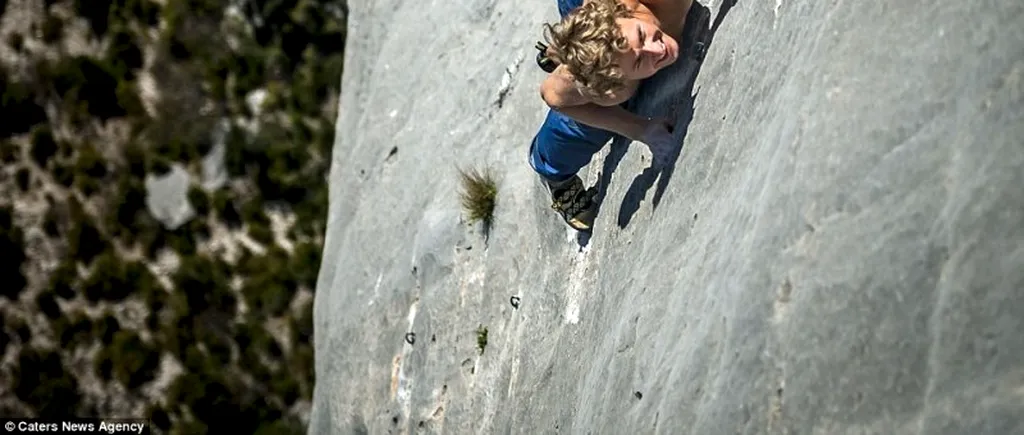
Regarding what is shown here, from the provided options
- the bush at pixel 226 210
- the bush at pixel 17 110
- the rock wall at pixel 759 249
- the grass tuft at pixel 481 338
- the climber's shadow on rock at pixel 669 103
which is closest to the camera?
the rock wall at pixel 759 249

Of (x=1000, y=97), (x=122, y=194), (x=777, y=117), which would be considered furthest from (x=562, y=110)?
(x=122, y=194)

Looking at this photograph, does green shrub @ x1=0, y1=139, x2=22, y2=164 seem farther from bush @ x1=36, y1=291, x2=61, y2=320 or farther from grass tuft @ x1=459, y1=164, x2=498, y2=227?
grass tuft @ x1=459, y1=164, x2=498, y2=227

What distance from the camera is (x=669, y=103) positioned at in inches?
204

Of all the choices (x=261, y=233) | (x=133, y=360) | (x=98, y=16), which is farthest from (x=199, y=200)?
(x=98, y=16)

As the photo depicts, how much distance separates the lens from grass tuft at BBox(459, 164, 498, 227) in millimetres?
6980

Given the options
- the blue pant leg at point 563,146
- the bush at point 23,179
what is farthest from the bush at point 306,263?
the blue pant leg at point 563,146

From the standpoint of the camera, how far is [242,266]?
44.4 feet

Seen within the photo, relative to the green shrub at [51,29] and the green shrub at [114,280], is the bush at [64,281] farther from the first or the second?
the green shrub at [51,29]

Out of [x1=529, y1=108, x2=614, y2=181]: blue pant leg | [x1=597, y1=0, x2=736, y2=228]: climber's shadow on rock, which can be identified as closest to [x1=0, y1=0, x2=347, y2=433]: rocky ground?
[x1=529, y1=108, x2=614, y2=181]: blue pant leg

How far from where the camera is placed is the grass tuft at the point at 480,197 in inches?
275

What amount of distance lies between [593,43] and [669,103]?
32.1 inches

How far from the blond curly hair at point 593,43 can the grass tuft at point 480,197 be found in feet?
7.71

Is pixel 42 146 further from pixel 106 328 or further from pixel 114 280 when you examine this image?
pixel 106 328

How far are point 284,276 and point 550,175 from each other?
8.12 metres
